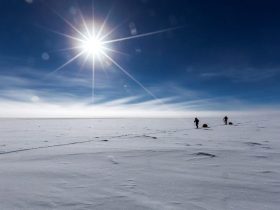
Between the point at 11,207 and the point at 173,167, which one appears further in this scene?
the point at 173,167

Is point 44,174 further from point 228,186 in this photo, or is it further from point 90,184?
point 228,186

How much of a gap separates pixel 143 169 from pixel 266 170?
2901mm

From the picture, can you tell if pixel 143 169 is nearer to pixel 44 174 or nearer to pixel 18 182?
pixel 44 174

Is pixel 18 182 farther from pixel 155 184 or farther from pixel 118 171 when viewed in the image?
pixel 155 184

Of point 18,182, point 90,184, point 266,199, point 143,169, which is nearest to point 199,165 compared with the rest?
point 143,169

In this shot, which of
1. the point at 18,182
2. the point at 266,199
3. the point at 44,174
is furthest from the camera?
the point at 44,174

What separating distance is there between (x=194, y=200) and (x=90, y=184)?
201cm

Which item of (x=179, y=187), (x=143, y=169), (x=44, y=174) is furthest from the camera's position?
(x=143, y=169)

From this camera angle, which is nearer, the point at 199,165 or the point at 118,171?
the point at 118,171

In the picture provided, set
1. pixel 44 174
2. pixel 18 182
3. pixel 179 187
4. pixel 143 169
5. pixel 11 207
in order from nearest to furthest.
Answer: pixel 11 207
pixel 179 187
pixel 18 182
pixel 44 174
pixel 143 169

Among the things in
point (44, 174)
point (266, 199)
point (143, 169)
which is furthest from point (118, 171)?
point (266, 199)

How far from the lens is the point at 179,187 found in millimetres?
4246

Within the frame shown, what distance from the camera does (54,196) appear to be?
381 cm

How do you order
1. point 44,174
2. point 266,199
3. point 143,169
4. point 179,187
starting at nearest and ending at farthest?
1. point 266,199
2. point 179,187
3. point 44,174
4. point 143,169
